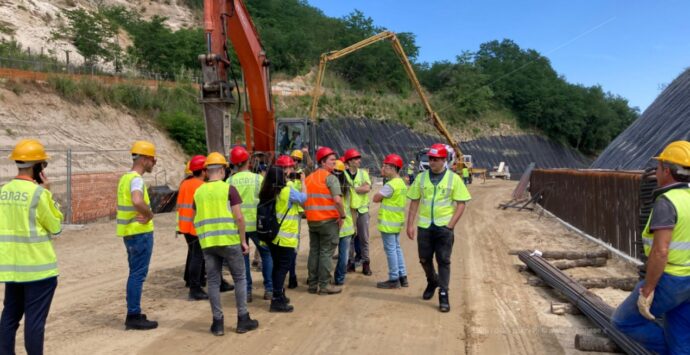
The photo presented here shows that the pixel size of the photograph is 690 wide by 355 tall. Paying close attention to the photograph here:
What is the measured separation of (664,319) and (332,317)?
371 cm

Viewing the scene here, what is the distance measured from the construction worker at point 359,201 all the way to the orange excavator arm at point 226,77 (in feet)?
9.24

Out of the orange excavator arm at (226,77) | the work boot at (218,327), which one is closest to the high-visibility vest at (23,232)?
the work boot at (218,327)

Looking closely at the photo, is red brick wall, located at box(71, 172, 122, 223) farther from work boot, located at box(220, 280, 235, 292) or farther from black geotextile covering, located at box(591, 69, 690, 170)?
black geotextile covering, located at box(591, 69, 690, 170)

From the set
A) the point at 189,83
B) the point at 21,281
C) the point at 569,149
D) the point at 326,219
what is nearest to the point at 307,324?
the point at 326,219

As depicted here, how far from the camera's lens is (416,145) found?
51.0m

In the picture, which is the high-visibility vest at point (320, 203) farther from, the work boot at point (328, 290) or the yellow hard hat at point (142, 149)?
the yellow hard hat at point (142, 149)

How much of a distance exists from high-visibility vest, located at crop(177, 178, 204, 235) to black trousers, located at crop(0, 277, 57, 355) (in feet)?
9.58

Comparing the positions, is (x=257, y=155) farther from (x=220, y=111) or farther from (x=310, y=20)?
(x=310, y=20)

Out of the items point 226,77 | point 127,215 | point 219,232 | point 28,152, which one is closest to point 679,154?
point 219,232

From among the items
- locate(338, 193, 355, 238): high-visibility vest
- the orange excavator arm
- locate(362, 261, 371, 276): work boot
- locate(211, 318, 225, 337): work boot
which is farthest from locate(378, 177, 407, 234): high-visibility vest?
the orange excavator arm

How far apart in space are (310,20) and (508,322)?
75.4 meters

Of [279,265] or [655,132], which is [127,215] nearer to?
[279,265]

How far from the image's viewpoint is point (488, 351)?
5.45 m

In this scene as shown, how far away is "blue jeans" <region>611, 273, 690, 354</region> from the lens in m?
3.84
